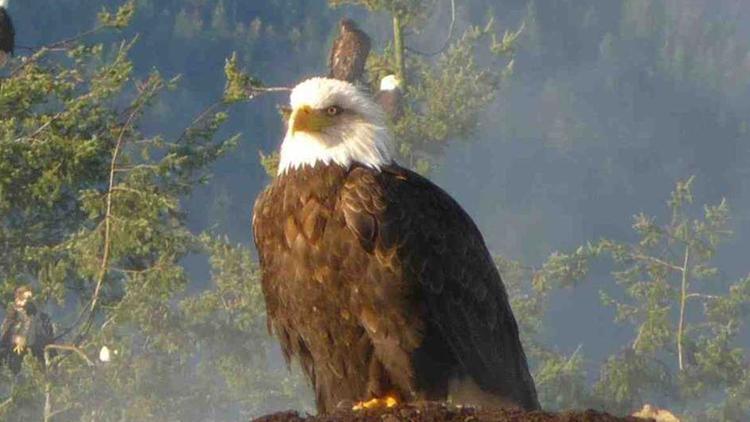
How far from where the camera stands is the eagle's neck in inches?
292

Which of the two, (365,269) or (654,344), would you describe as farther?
(654,344)

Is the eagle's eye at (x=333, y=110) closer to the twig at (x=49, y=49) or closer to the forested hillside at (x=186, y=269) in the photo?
the forested hillside at (x=186, y=269)

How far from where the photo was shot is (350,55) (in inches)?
655

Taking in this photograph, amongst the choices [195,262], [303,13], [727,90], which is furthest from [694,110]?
[195,262]

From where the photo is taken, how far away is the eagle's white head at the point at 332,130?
293 inches

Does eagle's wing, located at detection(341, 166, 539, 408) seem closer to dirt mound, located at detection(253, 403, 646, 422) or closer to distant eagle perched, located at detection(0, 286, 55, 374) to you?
dirt mound, located at detection(253, 403, 646, 422)

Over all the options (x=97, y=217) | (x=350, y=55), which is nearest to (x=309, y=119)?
(x=350, y=55)

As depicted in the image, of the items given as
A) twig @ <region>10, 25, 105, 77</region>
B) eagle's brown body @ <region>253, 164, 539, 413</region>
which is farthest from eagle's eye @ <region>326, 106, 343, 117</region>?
twig @ <region>10, 25, 105, 77</region>

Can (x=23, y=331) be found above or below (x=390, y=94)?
below

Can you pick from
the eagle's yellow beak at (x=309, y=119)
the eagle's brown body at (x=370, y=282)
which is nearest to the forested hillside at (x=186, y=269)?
the eagle's yellow beak at (x=309, y=119)

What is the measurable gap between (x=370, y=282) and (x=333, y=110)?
1036 mm

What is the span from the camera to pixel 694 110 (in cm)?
11981

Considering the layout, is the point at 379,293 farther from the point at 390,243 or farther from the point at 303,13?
the point at 303,13

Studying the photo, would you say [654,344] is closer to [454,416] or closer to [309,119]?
[309,119]
